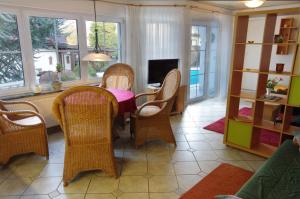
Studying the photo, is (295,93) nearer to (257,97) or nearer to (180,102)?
(257,97)

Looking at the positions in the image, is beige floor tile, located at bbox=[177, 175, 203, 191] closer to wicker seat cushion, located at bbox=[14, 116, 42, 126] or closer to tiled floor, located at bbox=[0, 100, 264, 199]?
tiled floor, located at bbox=[0, 100, 264, 199]

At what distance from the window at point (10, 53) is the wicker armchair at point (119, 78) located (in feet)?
4.26

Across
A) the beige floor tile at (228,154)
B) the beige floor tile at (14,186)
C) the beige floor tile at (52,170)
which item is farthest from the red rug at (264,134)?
the beige floor tile at (14,186)

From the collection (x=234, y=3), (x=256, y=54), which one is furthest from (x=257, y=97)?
(x=256, y=54)

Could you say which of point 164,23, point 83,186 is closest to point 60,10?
point 164,23

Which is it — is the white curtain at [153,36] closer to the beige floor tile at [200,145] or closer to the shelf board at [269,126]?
the beige floor tile at [200,145]

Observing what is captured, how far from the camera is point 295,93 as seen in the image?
2559mm

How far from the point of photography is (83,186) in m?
2.35

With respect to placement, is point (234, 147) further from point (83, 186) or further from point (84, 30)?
point (84, 30)

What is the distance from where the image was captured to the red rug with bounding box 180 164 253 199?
2.21 m

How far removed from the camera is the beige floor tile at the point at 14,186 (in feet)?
7.42

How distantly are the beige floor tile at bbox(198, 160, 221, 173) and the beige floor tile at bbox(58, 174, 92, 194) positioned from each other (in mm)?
1293

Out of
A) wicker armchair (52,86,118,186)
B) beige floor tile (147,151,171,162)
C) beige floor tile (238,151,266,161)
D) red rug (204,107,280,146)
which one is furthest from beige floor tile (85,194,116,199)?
red rug (204,107,280,146)

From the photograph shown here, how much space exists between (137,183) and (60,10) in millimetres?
2843
